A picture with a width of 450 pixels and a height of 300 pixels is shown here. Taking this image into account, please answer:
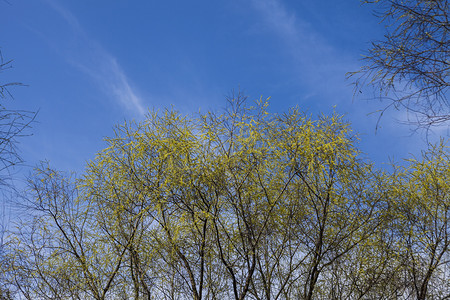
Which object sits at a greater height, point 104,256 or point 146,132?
point 146,132

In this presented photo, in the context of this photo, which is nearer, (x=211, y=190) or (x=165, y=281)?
(x=211, y=190)

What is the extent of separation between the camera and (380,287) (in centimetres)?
892

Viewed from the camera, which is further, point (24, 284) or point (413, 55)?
point (24, 284)

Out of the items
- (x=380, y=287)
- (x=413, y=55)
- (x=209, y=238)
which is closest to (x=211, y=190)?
(x=209, y=238)

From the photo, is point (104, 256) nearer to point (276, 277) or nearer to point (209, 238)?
point (209, 238)

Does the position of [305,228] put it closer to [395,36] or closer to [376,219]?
[376,219]

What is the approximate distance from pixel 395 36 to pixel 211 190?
188 inches

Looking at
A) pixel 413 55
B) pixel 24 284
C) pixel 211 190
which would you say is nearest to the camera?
pixel 413 55

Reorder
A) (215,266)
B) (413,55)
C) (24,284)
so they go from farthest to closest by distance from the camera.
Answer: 1. (24,284)
2. (215,266)
3. (413,55)

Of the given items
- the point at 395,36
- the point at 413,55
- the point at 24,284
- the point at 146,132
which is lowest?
the point at 24,284

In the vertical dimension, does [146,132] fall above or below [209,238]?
above

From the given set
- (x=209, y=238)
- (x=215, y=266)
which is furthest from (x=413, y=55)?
(x=215, y=266)

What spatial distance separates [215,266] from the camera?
8.76m

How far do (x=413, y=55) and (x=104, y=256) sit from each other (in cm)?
745
